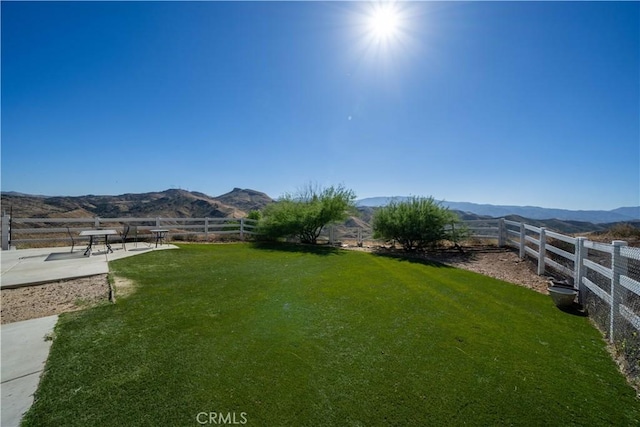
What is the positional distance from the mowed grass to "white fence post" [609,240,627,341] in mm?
397

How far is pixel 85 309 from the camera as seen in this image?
3930 millimetres

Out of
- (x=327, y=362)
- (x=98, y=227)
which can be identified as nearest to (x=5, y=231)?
(x=98, y=227)

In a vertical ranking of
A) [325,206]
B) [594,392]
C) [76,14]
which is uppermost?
[76,14]

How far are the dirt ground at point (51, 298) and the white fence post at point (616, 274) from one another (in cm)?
700

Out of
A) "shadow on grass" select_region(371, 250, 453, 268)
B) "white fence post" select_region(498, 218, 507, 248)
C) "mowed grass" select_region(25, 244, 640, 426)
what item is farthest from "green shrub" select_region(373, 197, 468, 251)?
"mowed grass" select_region(25, 244, 640, 426)

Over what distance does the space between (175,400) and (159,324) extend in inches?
62.3

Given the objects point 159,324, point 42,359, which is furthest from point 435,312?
point 42,359

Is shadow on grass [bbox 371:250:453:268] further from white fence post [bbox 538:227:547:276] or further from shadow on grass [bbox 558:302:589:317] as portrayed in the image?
shadow on grass [bbox 558:302:589:317]

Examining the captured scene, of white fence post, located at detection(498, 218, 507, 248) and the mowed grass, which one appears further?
white fence post, located at detection(498, 218, 507, 248)

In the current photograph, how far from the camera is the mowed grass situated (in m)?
2.11

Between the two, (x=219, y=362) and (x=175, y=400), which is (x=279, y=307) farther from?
(x=175, y=400)

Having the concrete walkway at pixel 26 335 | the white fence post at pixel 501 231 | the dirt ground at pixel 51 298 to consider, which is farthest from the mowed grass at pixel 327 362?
the white fence post at pixel 501 231

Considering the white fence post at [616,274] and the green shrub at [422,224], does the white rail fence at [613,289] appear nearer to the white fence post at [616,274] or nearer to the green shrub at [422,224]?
the white fence post at [616,274]

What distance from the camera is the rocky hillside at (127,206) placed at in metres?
32.9
